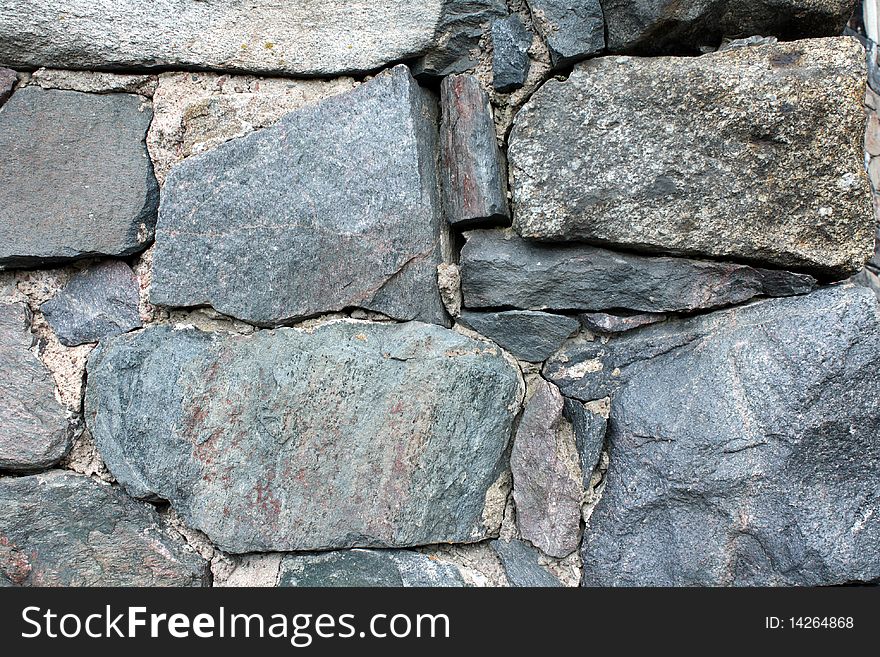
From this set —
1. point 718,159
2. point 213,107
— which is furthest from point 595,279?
point 213,107

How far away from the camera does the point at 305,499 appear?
3.97 ft

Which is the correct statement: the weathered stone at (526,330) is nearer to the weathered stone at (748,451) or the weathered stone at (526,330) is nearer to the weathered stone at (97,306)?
the weathered stone at (748,451)

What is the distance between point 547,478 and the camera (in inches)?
47.4

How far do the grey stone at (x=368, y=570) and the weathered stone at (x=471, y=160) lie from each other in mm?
582

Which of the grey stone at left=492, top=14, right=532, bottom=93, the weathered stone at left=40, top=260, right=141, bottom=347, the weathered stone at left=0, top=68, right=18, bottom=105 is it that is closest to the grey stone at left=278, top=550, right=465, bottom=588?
the weathered stone at left=40, top=260, right=141, bottom=347

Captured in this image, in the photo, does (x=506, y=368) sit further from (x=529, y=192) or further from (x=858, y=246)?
(x=858, y=246)

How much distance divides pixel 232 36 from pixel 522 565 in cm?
105

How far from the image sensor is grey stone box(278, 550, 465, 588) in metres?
1.18

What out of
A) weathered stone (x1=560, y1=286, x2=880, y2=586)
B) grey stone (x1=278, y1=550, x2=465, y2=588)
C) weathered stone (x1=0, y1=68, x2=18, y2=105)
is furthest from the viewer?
weathered stone (x1=0, y1=68, x2=18, y2=105)

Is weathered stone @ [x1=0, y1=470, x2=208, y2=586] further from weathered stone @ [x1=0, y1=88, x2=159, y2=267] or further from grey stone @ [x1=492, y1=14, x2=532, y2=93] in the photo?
grey stone @ [x1=492, y1=14, x2=532, y2=93]

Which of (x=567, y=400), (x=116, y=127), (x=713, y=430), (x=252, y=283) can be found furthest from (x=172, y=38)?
(x=713, y=430)

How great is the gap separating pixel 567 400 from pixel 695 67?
57 cm

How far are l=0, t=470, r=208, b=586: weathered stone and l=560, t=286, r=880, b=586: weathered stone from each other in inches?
28.3

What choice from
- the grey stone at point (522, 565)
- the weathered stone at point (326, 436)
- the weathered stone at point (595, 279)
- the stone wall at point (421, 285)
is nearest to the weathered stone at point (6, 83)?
the stone wall at point (421, 285)
